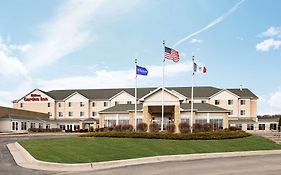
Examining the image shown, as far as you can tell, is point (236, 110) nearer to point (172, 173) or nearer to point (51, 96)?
point (51, 96)

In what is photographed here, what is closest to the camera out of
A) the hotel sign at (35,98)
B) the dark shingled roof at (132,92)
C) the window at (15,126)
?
the window at (15,126)

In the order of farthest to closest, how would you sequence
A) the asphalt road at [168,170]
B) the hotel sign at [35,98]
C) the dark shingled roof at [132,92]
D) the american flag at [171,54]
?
the hotel sign at [35,98] < the dark shingled roof at [132,92] < the american flag at [171,54] < the asphalt road at [168,170]

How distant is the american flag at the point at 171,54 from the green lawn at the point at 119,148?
10137 mm

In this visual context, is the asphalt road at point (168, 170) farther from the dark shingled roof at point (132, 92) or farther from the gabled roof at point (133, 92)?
the dark shingled roof at point (132, 92)

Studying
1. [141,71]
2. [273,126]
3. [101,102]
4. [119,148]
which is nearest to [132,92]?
[101,102]

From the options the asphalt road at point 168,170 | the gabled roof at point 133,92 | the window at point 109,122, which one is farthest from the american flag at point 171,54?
the gabled roof at point 133,92

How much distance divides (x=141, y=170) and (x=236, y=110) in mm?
66872

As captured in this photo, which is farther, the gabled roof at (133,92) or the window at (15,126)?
the gabled roof at (133,92)

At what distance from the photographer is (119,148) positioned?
2594 centimetres

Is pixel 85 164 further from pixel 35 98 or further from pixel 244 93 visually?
pixel 35 98

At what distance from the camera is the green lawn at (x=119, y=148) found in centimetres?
2136

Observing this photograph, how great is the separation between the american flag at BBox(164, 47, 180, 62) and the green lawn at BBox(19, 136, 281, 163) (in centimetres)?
1014

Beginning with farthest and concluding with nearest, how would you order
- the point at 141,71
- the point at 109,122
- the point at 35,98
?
the point at 35,98, the point at 109,122, the point at 141,71

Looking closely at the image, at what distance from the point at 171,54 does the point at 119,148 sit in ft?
53.0
